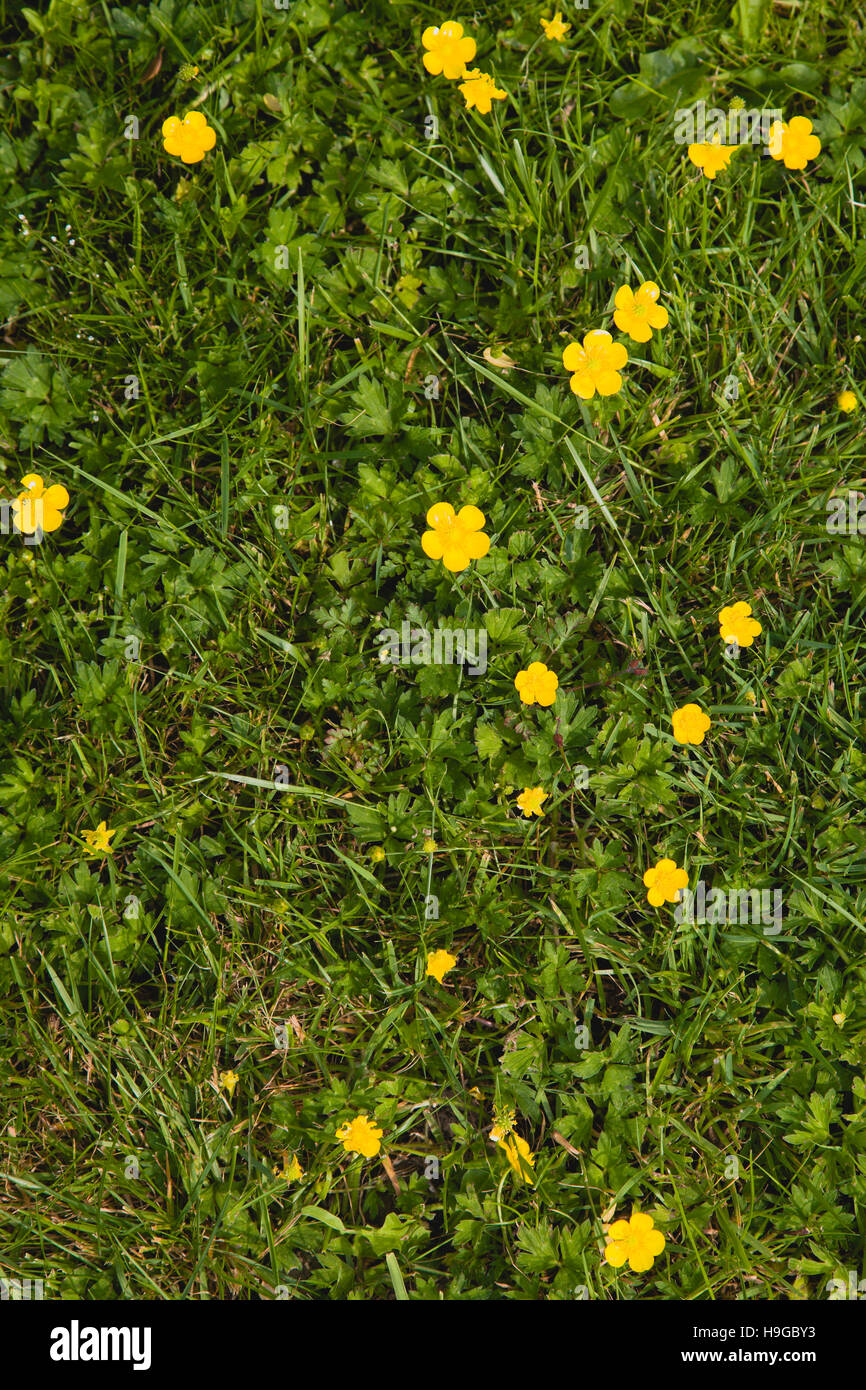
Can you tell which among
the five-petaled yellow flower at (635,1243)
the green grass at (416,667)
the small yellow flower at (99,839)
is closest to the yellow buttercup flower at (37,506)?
the green grass at (416,667)

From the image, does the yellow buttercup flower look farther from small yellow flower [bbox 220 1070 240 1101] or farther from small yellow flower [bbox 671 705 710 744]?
small yellow flower [bbox 671 705 710 744]

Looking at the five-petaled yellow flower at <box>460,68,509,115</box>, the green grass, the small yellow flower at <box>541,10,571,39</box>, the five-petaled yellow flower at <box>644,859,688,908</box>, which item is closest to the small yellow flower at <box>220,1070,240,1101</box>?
the green grass

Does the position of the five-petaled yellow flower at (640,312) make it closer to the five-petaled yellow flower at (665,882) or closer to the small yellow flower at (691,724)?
the small yellow flower at (691,724)

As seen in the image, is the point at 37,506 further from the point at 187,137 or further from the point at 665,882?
the point at 665,882

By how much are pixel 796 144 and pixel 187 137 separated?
6.22 feet

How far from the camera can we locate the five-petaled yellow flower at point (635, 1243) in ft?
8.24

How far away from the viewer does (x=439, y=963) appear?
2.67 m

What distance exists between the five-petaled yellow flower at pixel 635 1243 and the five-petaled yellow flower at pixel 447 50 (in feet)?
11.2

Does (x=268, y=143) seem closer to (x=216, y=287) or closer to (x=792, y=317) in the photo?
(x=216, y=287)

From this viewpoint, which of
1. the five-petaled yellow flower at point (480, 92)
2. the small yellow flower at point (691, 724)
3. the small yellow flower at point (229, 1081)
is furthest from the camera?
the five-petaled yellow flower at point (480, 92)

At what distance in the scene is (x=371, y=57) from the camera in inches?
117
